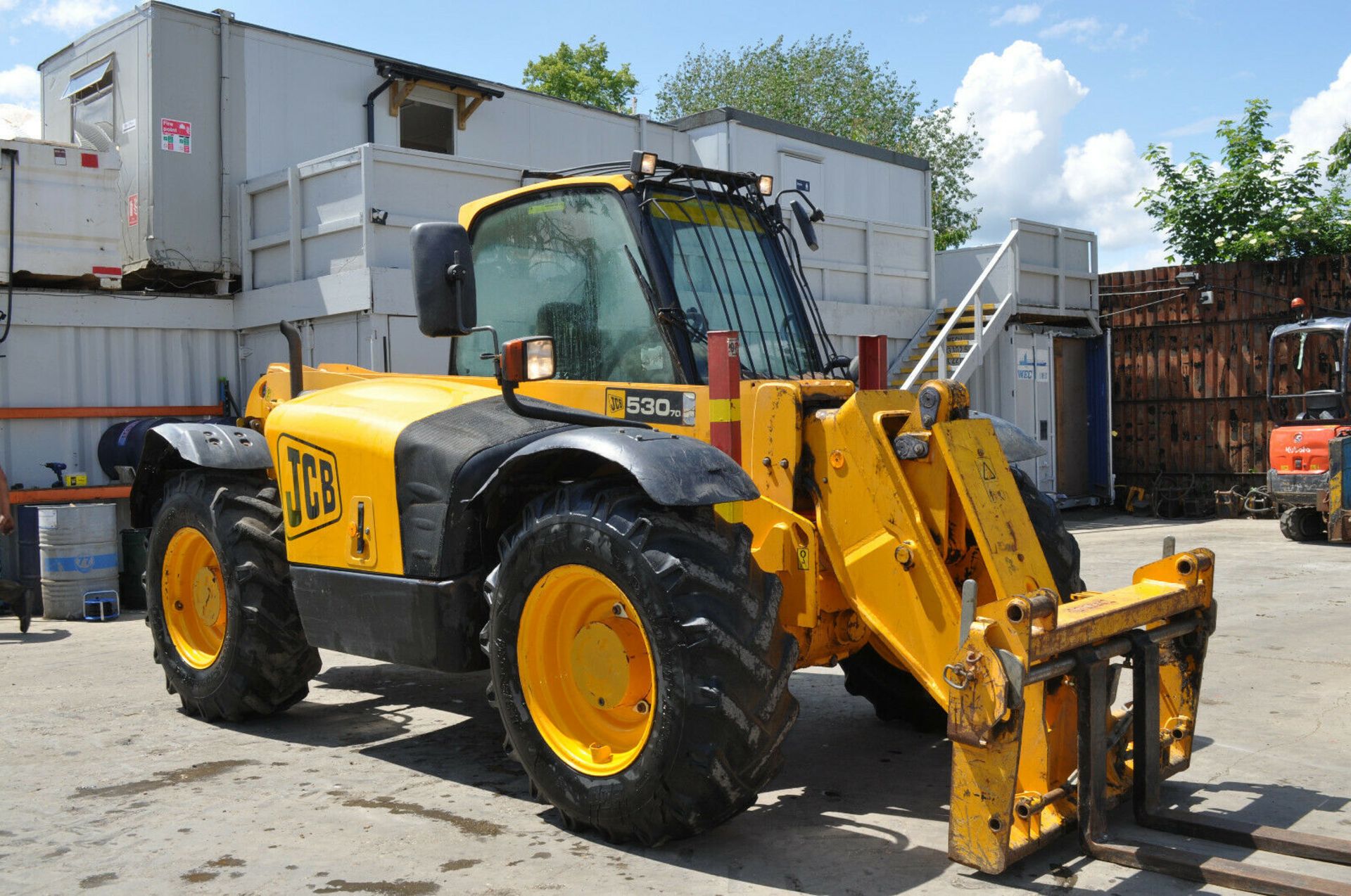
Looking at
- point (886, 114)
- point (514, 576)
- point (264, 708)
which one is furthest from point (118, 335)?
point (886, 114)

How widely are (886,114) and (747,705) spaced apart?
1479 inches

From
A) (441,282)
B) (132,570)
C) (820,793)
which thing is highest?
(441,282)

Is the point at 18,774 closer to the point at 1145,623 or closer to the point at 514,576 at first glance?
the point at 514,576

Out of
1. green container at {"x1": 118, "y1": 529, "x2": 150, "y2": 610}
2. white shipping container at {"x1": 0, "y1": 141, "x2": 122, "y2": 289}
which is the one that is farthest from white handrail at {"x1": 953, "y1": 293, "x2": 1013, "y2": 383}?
white shipping container at {"x1": 0, "y1": 141, "x2": 122, "y2": 289}

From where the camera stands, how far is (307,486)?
18.5 feet

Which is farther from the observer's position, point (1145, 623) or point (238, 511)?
point (238, 511)

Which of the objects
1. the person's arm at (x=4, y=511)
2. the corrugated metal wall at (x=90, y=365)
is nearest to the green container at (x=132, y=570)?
the corrugated metal wall at (x=90, y=365)

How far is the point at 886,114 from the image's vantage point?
39.3m

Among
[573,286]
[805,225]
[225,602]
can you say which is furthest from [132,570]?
[805,225]

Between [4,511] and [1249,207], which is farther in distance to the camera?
[1249,207]

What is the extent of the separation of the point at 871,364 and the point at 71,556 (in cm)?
753

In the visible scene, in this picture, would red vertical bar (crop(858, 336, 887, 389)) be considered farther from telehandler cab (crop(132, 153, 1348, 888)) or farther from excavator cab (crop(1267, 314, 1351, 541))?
excavator cab (crop(1267, 314, 1351, 541))

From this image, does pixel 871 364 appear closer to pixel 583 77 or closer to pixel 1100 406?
pixel 1100 406

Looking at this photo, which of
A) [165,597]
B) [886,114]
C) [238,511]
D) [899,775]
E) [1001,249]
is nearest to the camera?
[899,775]
